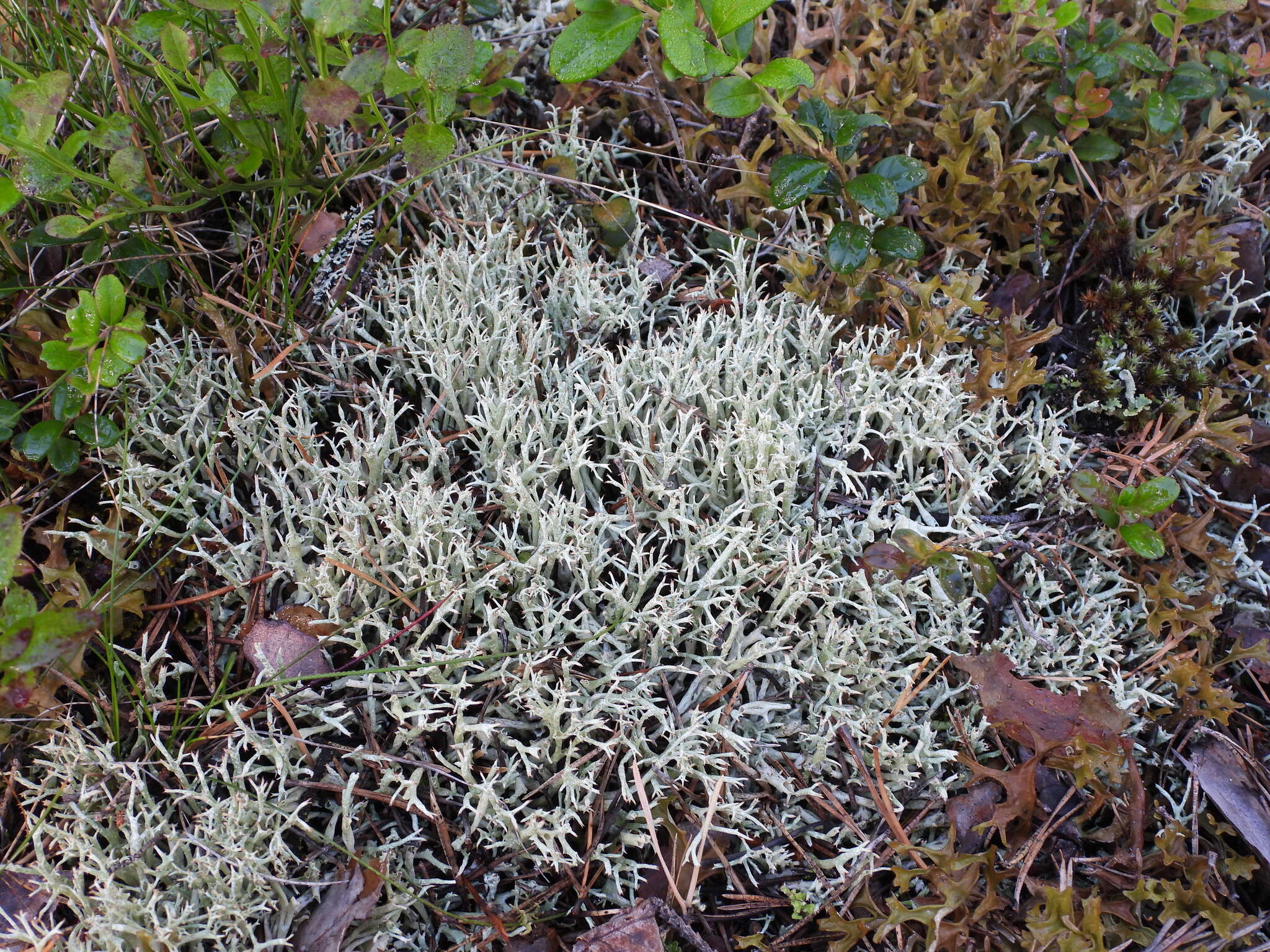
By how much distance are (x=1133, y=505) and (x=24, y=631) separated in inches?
94.7

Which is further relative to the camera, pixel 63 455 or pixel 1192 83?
pixel 1192 83

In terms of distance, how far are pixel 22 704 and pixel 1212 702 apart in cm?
257

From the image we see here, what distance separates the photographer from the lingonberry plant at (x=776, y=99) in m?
2.38

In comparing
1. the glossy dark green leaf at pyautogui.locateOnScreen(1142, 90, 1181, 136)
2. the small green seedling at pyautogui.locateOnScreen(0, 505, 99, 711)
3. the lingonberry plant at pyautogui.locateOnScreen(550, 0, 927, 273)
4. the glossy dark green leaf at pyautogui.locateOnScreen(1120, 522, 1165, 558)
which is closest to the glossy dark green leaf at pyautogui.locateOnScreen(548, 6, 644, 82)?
the lingonberry plant at pyautogui.locateOnScreen(550, 0, 927, 273)

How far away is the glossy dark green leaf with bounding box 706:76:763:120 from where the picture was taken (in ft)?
8.43

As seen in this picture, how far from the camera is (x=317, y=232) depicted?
8.01 feet

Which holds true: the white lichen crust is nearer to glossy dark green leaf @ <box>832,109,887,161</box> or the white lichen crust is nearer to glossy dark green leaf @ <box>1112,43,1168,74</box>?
glossy dark green leaf @ <box>832,109,887,161</box>

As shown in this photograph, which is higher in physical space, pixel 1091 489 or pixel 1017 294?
pixel 1017 294

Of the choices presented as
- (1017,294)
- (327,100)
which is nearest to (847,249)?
(1017,294)

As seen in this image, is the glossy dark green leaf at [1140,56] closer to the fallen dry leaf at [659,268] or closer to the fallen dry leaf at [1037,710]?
the fallen dry leaf at [659,268]

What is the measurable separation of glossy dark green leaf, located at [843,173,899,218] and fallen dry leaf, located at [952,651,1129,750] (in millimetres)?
1229

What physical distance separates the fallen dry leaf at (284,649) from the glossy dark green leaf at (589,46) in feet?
5.16

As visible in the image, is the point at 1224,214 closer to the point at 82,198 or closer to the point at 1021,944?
the point at 1021,944

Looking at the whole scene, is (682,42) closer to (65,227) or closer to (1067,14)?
(1067,14)
